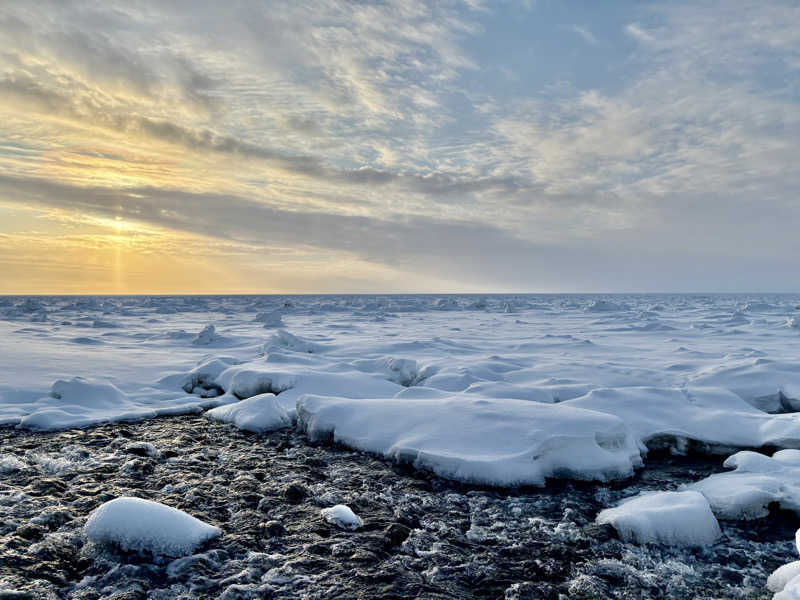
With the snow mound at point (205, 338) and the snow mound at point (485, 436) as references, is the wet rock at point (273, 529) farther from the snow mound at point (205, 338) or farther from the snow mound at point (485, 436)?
the snow mound at point (205, 338)

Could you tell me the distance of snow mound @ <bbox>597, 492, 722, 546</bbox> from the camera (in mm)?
3213

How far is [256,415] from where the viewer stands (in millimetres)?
5867

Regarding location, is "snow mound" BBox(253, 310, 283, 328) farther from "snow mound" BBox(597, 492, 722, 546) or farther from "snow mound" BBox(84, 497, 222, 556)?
"snow mound" BBox(597, 492, 722, 546)

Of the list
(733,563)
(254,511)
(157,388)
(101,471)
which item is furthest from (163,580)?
(157,388)

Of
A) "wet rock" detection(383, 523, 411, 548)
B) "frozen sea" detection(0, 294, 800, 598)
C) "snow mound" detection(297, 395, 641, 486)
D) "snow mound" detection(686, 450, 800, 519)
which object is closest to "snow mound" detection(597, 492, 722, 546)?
"frozen sea" detection(0, 294, 800, 598)

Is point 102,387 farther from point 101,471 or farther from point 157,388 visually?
point 101,471

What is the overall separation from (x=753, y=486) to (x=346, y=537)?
10.4 feet

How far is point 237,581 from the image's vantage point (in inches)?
107

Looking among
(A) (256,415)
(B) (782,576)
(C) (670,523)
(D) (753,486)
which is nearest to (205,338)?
(A) (256,415)

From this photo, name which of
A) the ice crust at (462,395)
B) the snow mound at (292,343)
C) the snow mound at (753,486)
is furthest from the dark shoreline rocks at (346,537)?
the snow mound at (292,343)

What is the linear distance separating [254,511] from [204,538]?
0.53 metres

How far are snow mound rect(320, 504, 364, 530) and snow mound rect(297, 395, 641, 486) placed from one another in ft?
3.52

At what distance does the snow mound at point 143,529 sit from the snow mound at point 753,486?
147 inches

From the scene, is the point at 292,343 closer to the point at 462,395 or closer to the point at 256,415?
the point at 256,415
